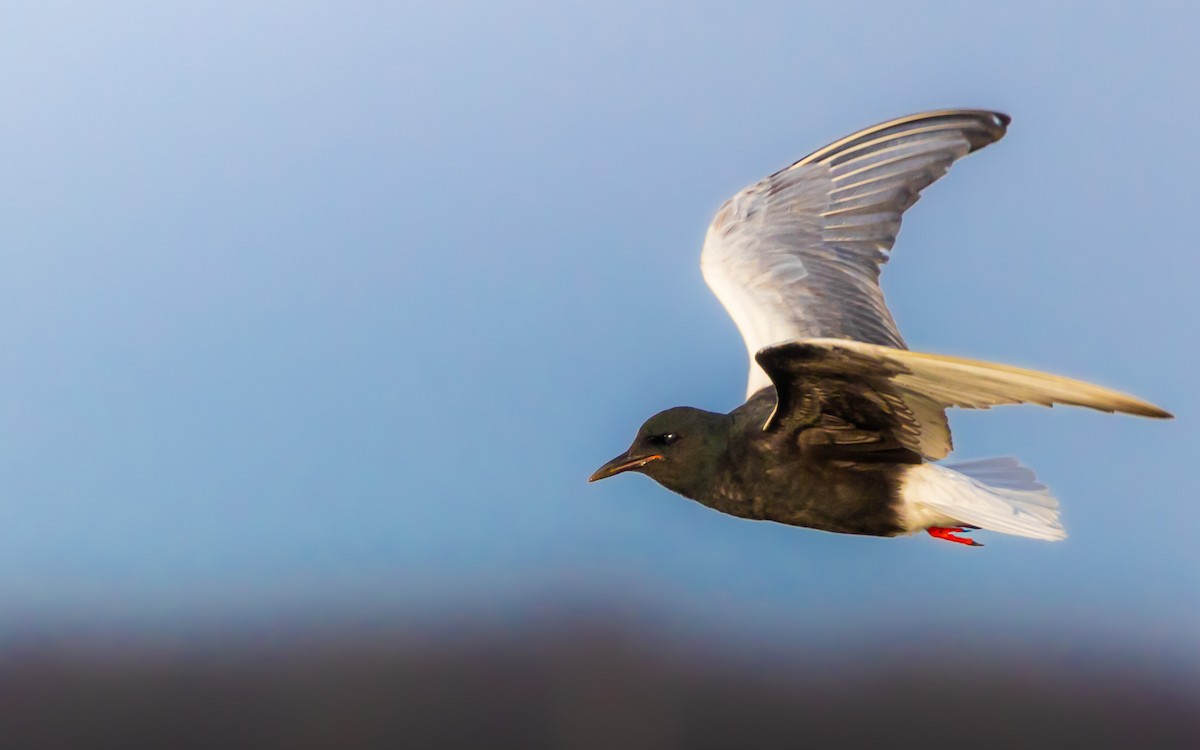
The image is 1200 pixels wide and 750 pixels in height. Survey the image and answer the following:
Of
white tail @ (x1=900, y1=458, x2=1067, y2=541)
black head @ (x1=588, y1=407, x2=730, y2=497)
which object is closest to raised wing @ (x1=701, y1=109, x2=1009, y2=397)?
black head @ (x1=588, y1=407, x2=730, y2=497)

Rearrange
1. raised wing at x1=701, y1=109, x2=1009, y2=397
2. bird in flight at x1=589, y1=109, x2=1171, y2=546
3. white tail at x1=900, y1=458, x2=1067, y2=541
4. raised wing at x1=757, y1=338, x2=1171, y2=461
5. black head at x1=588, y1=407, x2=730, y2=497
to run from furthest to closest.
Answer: raised wing at x1=701, y1=109, x2=1009, y2=397
black head at x1=588, y1=407, x2=730, y2=497
white tail at x1=900, y1=458, x2=1067, y2=541
bird in flight at x1=589, y1=109, x2=1171, y2=546
raised wing at x1=757, y1=338, x2=1171, y2=461

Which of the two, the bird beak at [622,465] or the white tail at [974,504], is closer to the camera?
the white tail at [974,504]

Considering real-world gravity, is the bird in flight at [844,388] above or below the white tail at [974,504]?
above

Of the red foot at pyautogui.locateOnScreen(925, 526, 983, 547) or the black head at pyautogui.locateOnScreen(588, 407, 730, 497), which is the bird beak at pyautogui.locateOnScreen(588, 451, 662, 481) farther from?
the red foot at pyautogui.locateOnScreen(925, 526, 983, 547)

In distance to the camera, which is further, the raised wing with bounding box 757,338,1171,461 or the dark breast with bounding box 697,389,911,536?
the dark breast with bounding box 697,389,911,536

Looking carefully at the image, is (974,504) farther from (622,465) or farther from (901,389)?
(622,465)

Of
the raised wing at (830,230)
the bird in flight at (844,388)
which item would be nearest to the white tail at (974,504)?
the bird in flight at (844,388)

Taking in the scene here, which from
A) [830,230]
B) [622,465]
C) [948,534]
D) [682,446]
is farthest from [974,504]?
[830,230]

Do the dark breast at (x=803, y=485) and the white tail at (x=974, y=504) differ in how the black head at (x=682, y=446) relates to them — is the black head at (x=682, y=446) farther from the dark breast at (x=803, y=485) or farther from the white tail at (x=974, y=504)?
the white tail at (x=974, y=504)
